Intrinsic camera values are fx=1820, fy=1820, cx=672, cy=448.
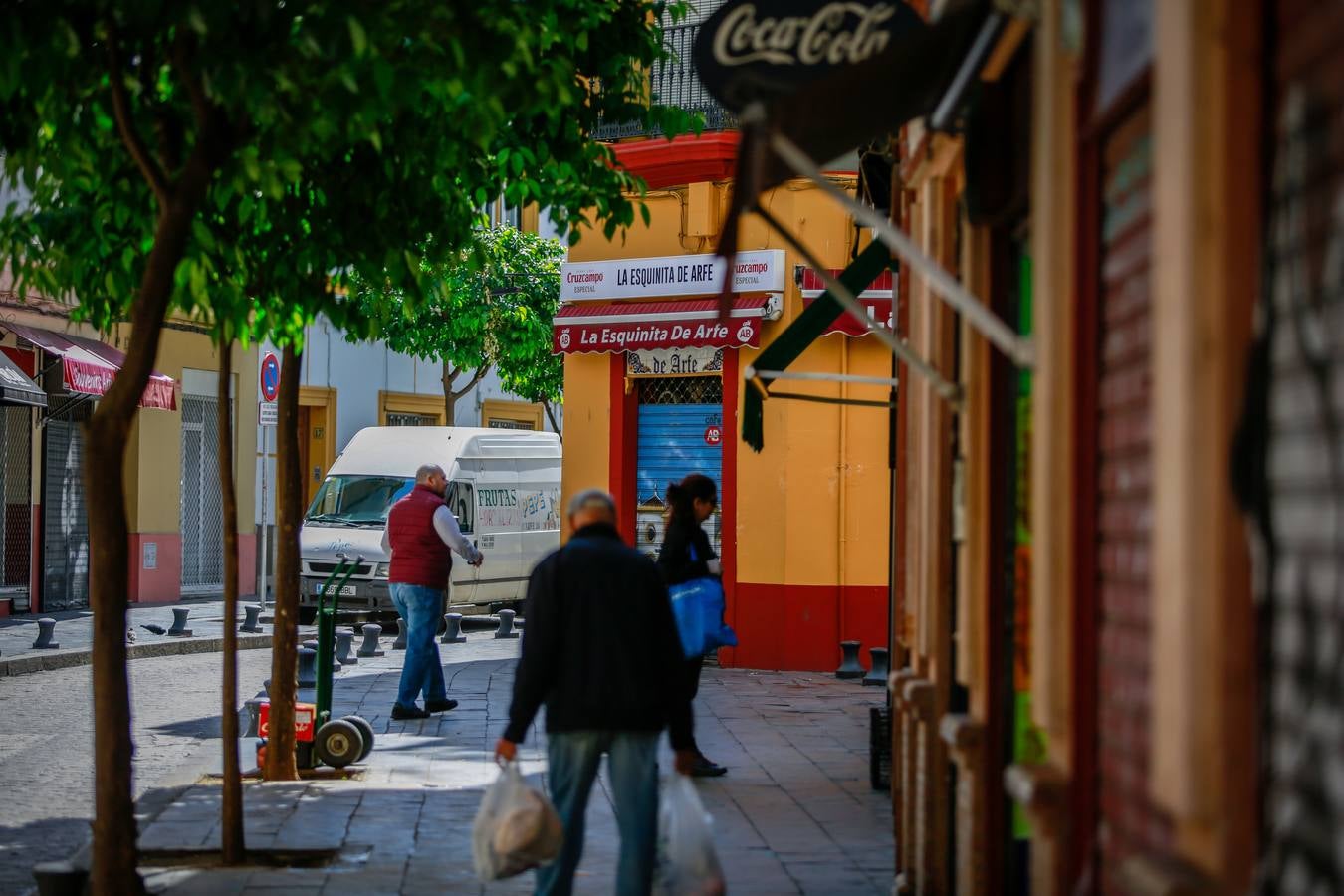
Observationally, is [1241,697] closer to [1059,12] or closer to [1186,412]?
[1186,412]

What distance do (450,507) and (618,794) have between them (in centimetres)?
1823

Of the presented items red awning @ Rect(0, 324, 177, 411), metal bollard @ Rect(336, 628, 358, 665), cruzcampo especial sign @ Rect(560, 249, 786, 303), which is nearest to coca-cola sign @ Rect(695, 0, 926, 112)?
cruzcampo especial sign @ Rect(560, 249, 786, 303)

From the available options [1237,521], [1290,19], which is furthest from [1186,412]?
[1290,19]

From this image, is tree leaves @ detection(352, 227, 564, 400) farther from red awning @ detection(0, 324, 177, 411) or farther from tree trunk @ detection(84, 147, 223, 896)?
tree trunk @ detection(84, 147, 223, 896)

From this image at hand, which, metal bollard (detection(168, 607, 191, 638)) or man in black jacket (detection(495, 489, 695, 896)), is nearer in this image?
man in black jacket (detection(495, 489, 695, 896))

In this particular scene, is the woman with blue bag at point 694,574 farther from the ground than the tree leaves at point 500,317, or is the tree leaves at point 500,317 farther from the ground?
the tree leaves at point 500,317

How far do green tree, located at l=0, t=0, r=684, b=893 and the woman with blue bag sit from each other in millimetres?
1867

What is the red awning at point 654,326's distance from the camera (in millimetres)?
18266

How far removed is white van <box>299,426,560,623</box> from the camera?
2327cm

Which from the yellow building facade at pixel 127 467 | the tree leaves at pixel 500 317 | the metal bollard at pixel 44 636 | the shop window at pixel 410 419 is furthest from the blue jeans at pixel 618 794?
the shop window at pixel 410 419

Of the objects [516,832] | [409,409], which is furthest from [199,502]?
[516,832]

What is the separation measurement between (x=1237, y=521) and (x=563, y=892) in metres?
3.91

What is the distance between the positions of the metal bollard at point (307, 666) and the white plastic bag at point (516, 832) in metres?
8.08

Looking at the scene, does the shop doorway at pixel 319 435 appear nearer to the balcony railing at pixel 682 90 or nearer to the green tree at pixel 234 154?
the balcony railing at pixel 682 90
